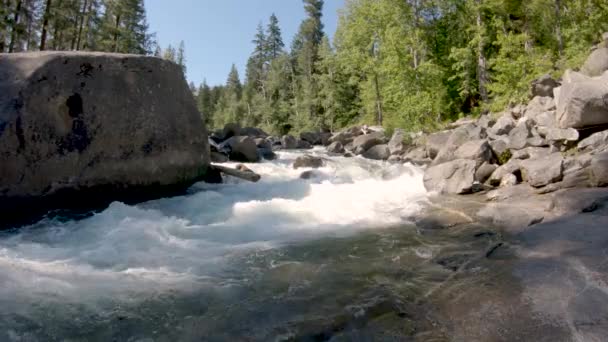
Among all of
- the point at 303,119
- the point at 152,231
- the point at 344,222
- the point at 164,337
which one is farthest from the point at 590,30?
the point at 303,119

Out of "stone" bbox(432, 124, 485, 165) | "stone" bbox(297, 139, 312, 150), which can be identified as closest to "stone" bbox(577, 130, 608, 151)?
"stone" bbox(432, 124, 485, 165)

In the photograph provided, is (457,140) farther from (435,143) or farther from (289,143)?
(289,143)

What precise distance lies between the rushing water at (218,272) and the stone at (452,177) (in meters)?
1.45

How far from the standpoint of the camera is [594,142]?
978cm

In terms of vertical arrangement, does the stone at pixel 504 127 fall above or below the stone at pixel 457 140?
above

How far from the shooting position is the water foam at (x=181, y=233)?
546 centimetres

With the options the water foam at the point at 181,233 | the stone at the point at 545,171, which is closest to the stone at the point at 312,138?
the water foam at the point at 181,233

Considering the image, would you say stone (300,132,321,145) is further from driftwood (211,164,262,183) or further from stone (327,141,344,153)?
driftwood (211,164,262,183)

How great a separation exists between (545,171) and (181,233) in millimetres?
7957

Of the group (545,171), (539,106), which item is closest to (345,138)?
(539,106)

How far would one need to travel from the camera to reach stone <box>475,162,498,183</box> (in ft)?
36.9

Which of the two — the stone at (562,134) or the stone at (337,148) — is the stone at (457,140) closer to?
the stone at (562,134)

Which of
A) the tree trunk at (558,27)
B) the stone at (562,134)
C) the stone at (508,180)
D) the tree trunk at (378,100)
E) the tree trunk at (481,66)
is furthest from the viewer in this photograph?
the tree trunk at (378,100)

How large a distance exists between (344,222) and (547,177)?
4.60 meters
